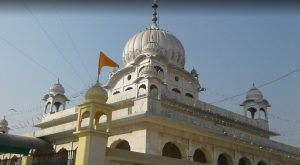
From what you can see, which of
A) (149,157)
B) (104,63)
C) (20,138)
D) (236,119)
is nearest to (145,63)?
(236,119)

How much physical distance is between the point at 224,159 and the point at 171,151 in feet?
12.7

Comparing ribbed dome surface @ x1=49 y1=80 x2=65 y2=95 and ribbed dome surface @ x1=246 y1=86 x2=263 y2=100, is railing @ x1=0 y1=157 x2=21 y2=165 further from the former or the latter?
ribbed dome surface @ x1=246 y1=86 x2=263 y2=100

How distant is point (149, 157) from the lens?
1233 cm

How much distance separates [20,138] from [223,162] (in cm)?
1144

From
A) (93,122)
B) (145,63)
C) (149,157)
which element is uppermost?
(145,63)

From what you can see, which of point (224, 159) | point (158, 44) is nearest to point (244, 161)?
point (224, 159)

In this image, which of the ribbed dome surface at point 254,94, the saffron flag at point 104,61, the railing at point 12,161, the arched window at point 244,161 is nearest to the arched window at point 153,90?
the arched window at point 244,161

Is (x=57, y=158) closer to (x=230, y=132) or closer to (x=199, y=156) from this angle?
(x=199, y=156)

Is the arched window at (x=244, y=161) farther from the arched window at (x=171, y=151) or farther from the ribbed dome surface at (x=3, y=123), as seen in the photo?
the ribbed dome surface at (x=3, y=123)

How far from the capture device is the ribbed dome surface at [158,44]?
2695cm

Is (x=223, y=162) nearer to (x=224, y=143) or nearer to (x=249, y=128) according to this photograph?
(x=224, y=143)

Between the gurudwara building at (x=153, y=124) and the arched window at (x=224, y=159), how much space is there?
58 mm

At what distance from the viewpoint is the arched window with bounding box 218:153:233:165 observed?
2022 centimetres

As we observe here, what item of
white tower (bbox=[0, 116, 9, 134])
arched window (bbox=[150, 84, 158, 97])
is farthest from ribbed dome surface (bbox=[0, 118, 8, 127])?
arched window (bbox=[150, 84, 158, 97])
